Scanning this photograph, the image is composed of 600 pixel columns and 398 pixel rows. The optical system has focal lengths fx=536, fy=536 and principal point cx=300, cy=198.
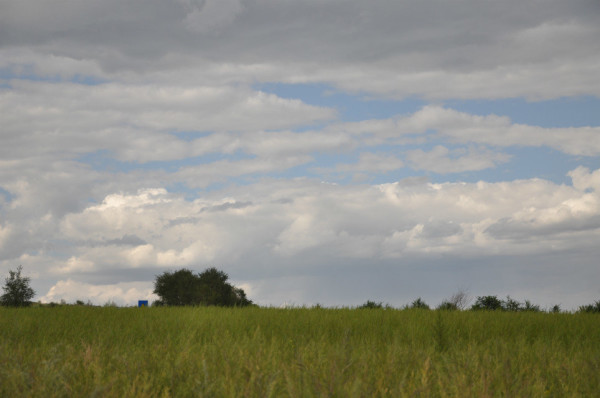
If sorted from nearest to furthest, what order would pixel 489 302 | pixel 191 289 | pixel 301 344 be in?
pixel 301 344
pixel 489 302
pixel 191 289

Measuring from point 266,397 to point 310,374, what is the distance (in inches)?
53.4

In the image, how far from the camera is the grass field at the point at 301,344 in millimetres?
8016

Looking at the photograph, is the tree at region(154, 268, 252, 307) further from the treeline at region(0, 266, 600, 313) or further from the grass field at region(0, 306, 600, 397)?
the grass field at region(0, 306, 600, 397)

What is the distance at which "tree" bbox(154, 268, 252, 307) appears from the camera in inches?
1918

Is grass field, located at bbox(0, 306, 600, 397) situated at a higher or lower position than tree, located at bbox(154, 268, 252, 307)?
lower

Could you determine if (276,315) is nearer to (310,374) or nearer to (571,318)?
(571,318)

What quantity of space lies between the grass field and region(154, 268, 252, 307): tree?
25.8 m

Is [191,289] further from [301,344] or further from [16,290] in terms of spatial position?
[301,344]

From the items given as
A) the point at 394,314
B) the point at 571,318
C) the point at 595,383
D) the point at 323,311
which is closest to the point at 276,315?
the point at 323,311

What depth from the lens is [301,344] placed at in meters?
13.2

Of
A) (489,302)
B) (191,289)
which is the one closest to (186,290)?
(191,289)

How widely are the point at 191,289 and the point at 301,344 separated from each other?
37.4m

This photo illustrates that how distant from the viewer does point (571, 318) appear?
63.5 ft

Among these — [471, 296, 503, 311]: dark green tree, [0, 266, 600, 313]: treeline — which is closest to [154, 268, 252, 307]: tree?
[0, 266, 600, 313]: treeline
